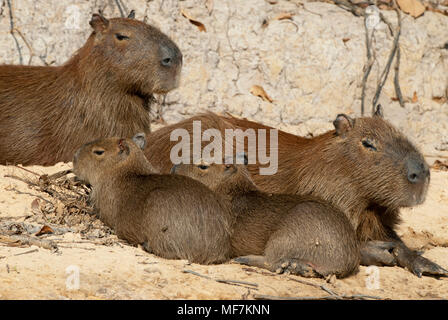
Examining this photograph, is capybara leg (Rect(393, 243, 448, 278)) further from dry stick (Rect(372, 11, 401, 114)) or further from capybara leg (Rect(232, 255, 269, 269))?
dry stick (Rect(372, 11, 401, 114))

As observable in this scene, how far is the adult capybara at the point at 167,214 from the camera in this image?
15.3ft

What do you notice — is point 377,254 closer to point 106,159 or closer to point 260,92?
point 106,159

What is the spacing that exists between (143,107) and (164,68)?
1.45 feet

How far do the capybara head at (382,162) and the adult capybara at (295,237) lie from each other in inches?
17.7

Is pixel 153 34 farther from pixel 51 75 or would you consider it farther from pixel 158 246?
pixel 158 246

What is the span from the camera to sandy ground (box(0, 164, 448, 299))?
394cm

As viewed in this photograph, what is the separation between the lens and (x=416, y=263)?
5281mm

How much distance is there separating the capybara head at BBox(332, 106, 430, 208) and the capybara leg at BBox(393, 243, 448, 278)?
0.39 m

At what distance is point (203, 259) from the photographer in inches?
185

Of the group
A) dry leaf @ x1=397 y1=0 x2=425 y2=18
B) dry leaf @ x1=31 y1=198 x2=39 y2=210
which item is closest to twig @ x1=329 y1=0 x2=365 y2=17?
dry leaf @ x1=397 y1=0 x2=425 y2=18

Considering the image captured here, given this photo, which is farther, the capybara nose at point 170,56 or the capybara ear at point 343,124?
the capybara nose at point 170,56

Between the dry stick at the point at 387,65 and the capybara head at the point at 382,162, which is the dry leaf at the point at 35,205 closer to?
the capybara head at the point at 382,162

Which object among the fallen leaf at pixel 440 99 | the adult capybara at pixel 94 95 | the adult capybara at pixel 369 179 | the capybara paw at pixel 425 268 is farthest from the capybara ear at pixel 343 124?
the fallen leaf at pixel 440 99

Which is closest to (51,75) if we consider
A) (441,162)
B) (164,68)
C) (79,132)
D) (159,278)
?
(79,132)
